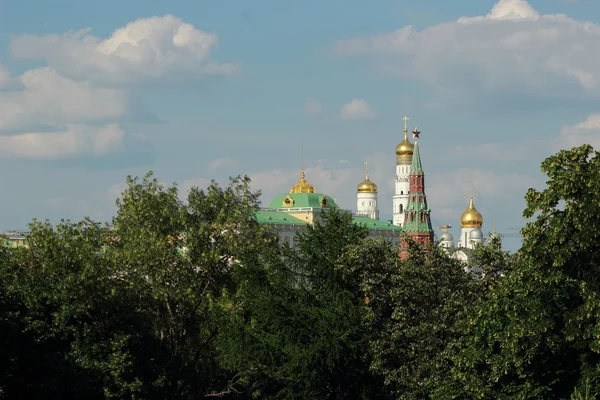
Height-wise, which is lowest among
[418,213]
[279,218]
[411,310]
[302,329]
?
[302,329]

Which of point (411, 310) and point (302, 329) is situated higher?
point (411, 310)

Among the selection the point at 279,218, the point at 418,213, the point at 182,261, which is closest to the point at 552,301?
the point at 182,261

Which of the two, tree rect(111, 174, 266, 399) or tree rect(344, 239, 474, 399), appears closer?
tree rect(344, 239, 474, 399)

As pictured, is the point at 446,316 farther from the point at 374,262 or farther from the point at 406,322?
the point at 374,262

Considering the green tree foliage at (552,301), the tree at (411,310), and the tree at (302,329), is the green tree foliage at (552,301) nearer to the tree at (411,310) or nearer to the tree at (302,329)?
the tree at (411,310)

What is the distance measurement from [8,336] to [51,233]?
7206 mm

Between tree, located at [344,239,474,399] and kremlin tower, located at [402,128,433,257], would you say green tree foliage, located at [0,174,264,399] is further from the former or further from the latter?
kremlin tower, located at [402,128,433,257]

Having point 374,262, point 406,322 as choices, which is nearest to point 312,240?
point 374,262

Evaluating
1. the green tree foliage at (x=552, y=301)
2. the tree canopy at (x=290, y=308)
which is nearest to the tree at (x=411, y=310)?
the tree canopy at (x=290, y=308)

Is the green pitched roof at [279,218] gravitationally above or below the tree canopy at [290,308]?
above

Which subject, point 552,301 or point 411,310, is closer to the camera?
point 552,301

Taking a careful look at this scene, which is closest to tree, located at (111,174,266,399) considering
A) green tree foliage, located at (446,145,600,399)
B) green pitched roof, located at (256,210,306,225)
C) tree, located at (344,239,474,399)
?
tree, located at (344,239,474,399)

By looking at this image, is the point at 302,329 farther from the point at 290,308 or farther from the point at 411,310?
the point at 411,310

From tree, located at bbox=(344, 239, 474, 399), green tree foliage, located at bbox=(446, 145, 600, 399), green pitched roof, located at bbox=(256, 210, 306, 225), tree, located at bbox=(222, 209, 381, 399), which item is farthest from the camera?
green pitched roof, located at bbox=(256, 210, 306, 225)
